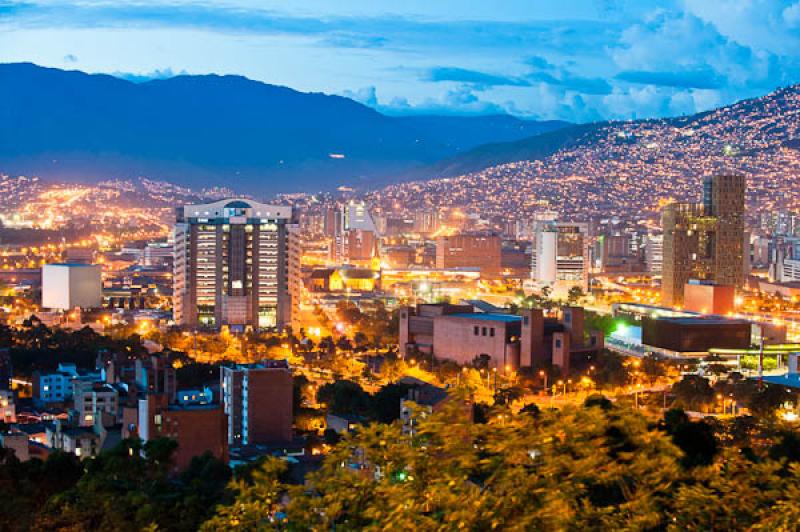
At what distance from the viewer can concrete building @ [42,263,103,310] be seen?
134 feet

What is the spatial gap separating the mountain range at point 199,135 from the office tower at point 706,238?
98.9m

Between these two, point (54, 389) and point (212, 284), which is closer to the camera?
point (54, 389)

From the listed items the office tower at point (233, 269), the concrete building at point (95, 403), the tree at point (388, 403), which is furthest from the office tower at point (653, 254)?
the concrete building at point (95, 403)

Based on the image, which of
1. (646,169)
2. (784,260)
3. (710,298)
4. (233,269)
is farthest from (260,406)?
(646,169)

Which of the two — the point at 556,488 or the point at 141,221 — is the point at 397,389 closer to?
the point at 556,488

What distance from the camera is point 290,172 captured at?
14900cm

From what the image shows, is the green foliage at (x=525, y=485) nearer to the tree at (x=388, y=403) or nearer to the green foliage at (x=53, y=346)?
the tree at (x=388, y=403)

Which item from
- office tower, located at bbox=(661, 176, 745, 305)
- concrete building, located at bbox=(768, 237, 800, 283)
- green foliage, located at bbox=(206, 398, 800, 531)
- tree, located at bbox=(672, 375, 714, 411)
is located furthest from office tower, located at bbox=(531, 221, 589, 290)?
green foliage, located at bbox=(206, 398, 800, 531)

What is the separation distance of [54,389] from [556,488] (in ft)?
61.1

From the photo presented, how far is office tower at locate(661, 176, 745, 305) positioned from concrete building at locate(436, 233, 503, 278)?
66.5 ft

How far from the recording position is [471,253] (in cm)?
6406

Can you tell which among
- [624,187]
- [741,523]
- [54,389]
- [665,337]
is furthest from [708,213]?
[624,187]

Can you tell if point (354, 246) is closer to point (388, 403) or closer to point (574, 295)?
point (574, 295)

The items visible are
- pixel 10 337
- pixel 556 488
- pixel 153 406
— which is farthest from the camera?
pixel 10 337
